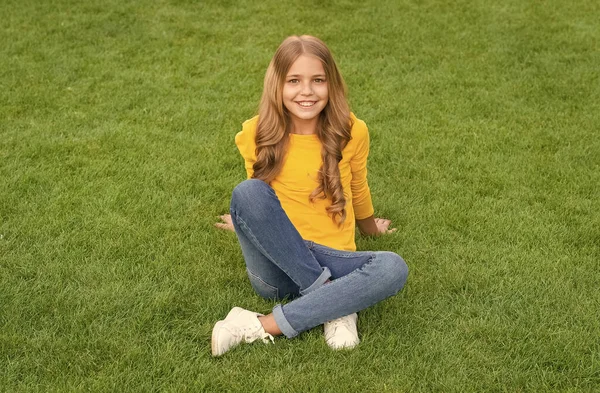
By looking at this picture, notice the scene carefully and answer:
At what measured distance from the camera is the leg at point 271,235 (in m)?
3.05

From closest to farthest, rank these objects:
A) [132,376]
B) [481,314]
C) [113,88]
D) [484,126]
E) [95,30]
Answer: [132,376] → [481,314] → [484,126] → [113,88] → [95,30]

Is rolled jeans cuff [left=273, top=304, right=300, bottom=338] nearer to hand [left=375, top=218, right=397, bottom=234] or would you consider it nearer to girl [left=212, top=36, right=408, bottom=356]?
girl [left=212, top=36, right=408, bottom=356]

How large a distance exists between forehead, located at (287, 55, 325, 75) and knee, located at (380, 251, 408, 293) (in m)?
0.87

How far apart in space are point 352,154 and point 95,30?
4.86m

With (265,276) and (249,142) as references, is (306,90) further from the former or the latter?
(265,276)

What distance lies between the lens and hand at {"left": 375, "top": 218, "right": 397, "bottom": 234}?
13.4 feet

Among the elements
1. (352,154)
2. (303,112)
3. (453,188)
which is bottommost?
(453,188)

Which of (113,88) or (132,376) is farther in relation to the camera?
(113,88)

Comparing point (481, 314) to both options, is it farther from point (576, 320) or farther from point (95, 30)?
point (95, 30)

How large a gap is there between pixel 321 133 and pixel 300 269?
0.66m

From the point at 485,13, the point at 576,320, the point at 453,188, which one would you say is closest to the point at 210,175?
the point at 453,188

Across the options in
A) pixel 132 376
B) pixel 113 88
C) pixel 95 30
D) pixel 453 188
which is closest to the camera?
pixel 132 376

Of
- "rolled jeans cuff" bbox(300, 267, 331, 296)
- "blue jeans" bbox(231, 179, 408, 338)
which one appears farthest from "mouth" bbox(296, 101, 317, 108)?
"rolled jeans cuff" bbox(300, 267, 331, 296)

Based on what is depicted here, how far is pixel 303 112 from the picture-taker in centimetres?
331
